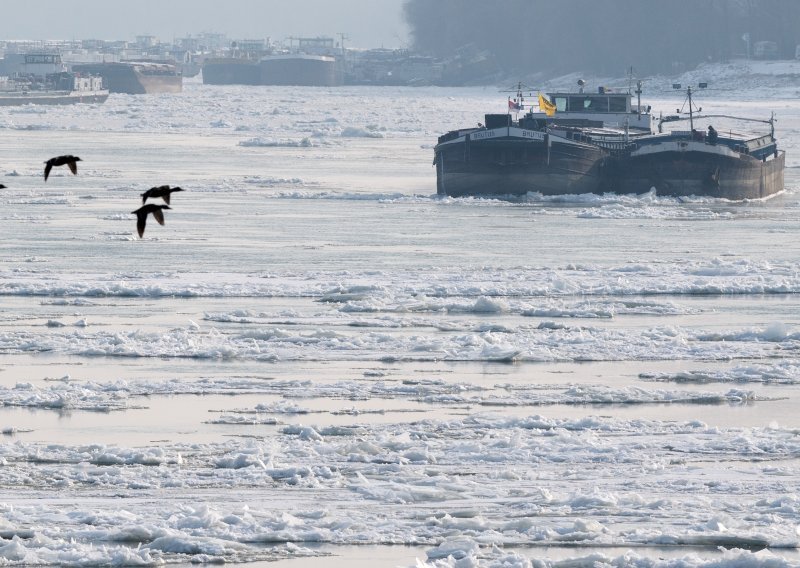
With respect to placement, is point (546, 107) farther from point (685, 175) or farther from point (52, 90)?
point (52, 90)

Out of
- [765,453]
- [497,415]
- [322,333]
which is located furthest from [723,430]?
[322,333]

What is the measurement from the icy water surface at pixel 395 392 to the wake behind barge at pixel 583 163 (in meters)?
8.79

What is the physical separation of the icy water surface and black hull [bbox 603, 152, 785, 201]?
940 centimetres

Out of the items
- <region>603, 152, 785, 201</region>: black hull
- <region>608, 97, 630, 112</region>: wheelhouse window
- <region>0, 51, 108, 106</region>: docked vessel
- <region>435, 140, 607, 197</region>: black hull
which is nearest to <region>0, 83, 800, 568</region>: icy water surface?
<region>435, 140, 607, 197</region>: black hull

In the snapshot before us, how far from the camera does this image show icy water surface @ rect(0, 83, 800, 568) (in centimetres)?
1475

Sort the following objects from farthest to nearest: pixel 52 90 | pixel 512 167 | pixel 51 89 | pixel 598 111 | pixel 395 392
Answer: pixel 51 89 → pixel 52 90 → pixel 598 111 → pixel 512 167 → pixel 395 392

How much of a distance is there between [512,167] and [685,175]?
5170mm

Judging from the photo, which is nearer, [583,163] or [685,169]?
[583,163]

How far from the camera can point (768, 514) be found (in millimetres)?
→ 15250

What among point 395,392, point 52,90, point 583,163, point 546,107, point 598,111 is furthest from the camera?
point 52,90

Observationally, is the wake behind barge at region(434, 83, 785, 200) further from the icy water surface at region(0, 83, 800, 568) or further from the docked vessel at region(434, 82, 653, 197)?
the icy water surface at region(0, 83, 800, 568)

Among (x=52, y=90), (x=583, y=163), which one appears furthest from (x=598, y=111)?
(x=52, y=90)

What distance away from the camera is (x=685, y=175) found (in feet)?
174

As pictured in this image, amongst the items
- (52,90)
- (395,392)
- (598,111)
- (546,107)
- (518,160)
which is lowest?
(52,90)
